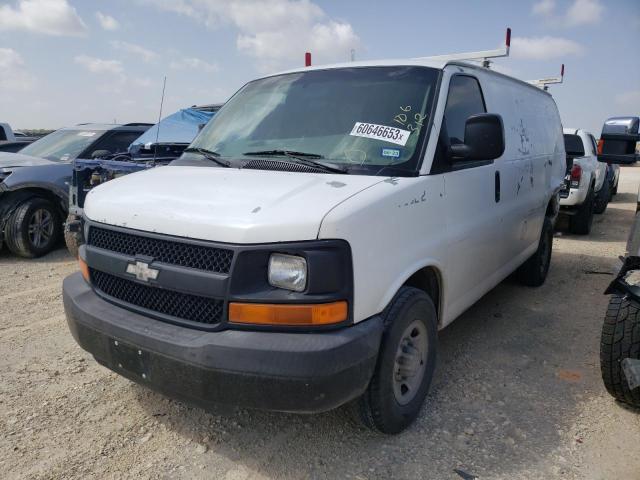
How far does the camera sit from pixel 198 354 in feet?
7.31

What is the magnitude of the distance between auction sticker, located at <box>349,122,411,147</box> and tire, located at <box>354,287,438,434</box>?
881 mm

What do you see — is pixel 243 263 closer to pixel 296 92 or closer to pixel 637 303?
pixel 296 92

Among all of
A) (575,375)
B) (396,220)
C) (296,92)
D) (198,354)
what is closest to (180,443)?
(198,354)

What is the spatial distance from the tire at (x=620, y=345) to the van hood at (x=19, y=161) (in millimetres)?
7026

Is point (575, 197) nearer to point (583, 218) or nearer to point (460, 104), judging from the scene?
point (583, 218)

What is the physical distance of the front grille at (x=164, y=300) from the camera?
235 centimetres

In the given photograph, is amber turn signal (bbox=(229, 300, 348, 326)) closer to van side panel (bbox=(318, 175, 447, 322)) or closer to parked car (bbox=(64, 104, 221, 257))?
van side panel (bbox=(318, 175, 447, 322))

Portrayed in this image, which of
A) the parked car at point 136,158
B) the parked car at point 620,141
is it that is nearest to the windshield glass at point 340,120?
the parked car at point 136,158

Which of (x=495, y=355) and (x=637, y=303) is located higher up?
(x=637, y=303)

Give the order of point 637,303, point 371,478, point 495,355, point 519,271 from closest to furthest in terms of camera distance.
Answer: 1. point 371,478
2. point 637,303
3. point 495,355
4. point 519,271

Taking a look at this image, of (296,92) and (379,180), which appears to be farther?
(296,92)

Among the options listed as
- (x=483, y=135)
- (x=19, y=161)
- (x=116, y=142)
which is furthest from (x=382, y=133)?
(x=116, y=142)

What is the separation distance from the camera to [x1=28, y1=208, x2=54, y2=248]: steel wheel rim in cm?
671

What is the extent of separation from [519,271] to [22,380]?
4.78 meters
